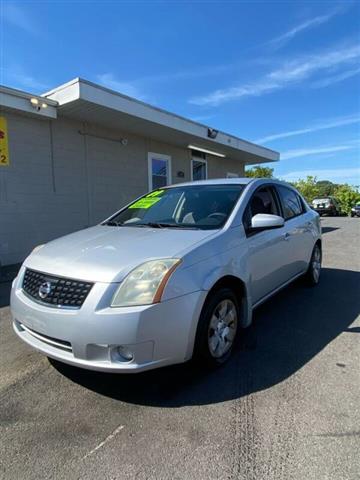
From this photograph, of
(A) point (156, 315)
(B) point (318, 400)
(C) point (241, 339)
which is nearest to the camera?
(A) point (156, 315)

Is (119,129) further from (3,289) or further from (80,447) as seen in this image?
(80,447)

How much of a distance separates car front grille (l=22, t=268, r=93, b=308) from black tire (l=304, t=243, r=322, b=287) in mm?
3934

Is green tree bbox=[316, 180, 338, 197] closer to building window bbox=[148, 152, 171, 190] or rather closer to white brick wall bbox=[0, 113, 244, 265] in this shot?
building window bbox=[148, 152, 171, 190]

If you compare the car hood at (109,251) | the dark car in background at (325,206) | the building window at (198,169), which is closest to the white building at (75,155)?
the building window at (198,169)

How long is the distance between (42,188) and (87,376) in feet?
19.5

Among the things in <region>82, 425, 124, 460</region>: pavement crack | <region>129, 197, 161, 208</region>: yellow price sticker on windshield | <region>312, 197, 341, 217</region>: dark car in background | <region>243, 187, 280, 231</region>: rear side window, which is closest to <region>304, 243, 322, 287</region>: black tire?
<region>243, 187, 280, 231</region>: rear side window

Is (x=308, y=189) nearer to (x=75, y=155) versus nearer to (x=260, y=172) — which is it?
(x=260, y=172)

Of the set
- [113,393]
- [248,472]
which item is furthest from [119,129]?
[248,472]

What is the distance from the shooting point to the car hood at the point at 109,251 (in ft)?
8.26

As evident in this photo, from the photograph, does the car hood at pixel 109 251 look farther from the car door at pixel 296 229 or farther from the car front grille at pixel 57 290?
the car door at pixel 296 229

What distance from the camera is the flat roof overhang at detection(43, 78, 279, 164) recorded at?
7.20 meters

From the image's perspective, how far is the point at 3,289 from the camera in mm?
5832

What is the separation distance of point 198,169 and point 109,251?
10.8 meters

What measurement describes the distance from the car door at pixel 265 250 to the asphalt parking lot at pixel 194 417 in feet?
1.98
